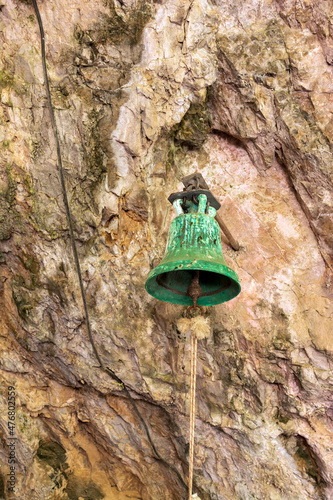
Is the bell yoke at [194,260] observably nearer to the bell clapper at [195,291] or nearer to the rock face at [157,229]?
the bell clapper at [195,291]

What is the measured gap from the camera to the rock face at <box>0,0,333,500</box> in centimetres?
318

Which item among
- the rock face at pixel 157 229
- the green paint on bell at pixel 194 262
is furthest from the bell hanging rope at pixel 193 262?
the rock face at pixel 157 229

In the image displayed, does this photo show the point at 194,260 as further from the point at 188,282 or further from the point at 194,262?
the point at 188,282

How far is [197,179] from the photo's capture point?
2.59m

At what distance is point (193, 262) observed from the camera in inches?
83.7

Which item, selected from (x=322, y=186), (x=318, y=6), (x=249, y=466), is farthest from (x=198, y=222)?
(x=318, y=6)

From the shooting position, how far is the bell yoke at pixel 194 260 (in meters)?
2.19

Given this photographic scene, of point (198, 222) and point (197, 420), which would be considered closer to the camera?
point (198, 222)

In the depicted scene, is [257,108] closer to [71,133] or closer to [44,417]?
[71,133]

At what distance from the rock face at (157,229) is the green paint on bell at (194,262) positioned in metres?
0.74

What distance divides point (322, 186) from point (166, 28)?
2.13 metres

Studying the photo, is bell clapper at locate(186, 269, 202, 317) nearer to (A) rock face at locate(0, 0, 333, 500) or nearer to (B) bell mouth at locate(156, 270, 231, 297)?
(B) bell mouth at locate(156, 270, 231, 297)

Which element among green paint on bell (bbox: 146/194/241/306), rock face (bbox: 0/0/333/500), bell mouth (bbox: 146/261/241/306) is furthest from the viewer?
rock face (bbox: 0/0/333/500)

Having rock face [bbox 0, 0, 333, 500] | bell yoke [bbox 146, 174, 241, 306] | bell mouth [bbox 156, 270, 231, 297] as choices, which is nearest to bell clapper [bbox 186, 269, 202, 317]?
bell yoke [bbox 146, 174, 241, 306]
